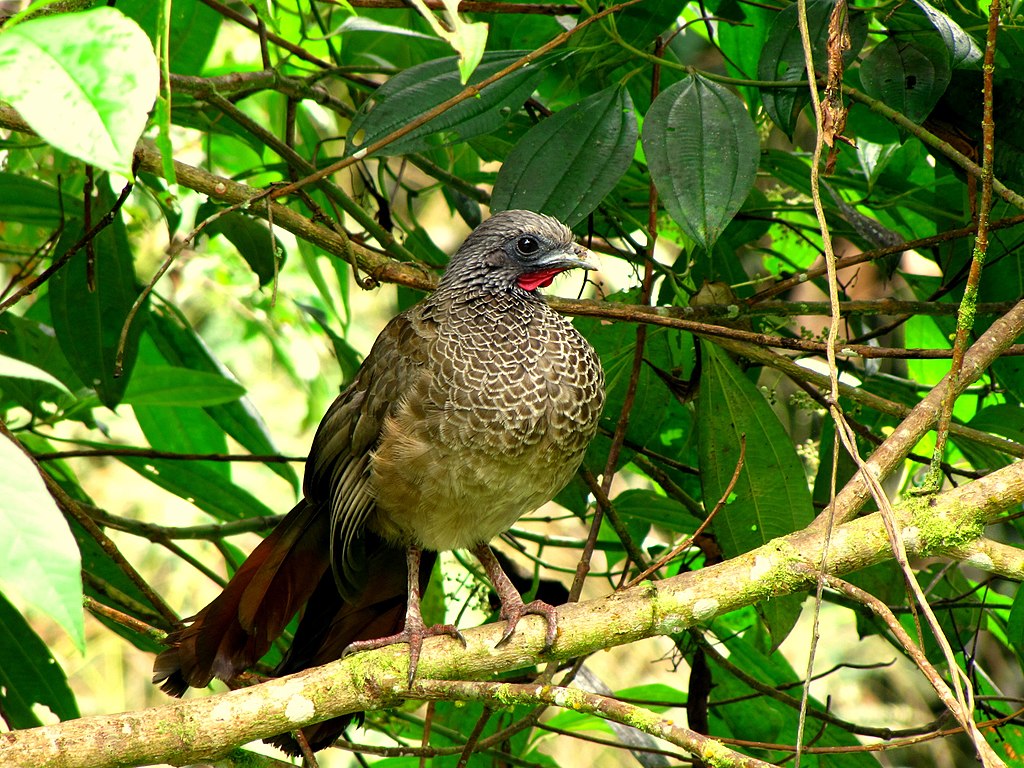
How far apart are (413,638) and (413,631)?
0.26 feet

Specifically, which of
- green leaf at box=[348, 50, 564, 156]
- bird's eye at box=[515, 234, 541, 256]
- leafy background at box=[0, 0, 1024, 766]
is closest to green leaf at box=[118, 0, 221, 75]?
leafy background at box=[0, 0, 1024, 766]

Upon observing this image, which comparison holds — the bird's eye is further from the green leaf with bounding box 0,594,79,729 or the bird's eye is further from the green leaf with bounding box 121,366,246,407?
the green leaf with bounding box 0,594,79,729

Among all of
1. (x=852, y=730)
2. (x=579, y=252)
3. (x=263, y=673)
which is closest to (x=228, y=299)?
(x=263, y=673)

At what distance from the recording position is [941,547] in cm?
170

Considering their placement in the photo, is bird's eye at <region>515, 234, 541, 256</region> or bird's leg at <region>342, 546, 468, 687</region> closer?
bird's leg at <region>342, 546, 468, 687</region>

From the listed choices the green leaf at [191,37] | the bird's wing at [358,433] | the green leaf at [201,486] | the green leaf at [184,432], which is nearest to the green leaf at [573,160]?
the bird's wing at [358,433]

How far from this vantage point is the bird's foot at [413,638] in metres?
2.00

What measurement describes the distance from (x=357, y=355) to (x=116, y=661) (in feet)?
17.1

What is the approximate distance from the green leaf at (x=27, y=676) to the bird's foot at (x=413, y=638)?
89 cm

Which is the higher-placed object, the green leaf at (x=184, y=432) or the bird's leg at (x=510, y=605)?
the green leaf at (x=184, y=432)

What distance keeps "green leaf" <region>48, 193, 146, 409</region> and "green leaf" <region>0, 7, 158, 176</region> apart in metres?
1.69

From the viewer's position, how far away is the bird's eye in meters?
2.59

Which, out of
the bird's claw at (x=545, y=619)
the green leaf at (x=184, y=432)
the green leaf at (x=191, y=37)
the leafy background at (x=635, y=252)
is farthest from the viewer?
the green leaf at (x=184, y=432)

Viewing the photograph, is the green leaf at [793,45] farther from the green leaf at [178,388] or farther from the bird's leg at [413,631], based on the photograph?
the green leaf at [178,388]
